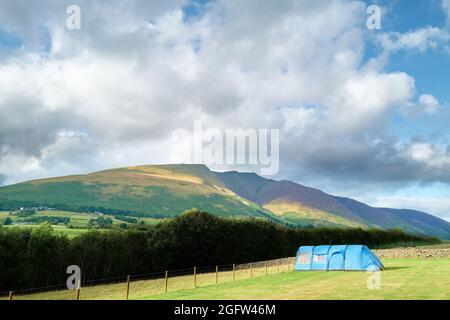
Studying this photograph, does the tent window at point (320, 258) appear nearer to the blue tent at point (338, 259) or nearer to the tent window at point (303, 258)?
the blue tent at point (338, 259)

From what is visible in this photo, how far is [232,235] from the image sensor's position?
75.4 meters

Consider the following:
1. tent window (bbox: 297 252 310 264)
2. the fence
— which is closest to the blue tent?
tent window (bbox: 297 252 310 264)

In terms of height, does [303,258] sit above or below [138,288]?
above

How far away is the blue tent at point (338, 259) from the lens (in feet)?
146

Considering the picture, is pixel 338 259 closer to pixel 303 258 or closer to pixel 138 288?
pixel 303 258

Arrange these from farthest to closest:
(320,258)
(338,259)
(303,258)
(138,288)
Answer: (303,258)
(320,258)
(338,259)
(138,288)

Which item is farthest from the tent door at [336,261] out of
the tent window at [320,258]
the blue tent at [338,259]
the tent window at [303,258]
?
the tent window at [303,258]

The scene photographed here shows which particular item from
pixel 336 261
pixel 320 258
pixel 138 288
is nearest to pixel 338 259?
pixel 336 261

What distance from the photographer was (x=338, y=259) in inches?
1813

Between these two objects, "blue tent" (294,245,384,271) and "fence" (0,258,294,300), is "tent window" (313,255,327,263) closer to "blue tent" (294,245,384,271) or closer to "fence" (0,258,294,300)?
"blue tent" (294,245,384,271)

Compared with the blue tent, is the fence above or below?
below

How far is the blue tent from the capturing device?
146 ft
